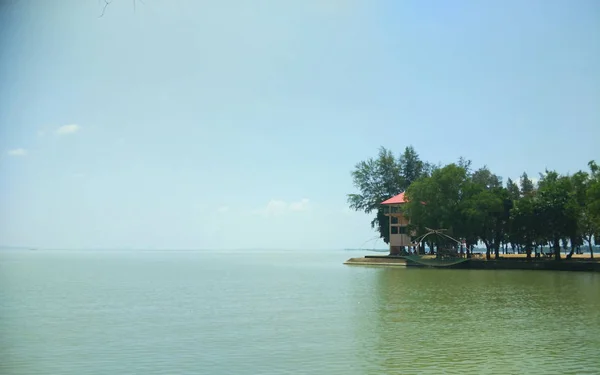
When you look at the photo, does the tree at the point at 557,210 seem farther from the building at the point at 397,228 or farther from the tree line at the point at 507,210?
the building at the point at 397,228

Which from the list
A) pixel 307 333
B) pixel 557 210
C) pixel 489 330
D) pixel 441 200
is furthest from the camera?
pixel 441 200

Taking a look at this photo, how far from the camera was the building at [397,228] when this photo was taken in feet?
247

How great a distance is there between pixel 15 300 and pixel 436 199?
146ft

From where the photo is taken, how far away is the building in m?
75.4

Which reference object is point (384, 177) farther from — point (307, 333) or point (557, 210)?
point (307, 333)

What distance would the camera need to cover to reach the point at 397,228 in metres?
77.6

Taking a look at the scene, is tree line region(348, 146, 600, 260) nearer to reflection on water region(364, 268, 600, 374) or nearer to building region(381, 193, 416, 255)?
building region(381, 193, 416, 255)

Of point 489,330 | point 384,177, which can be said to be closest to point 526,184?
point 384,177

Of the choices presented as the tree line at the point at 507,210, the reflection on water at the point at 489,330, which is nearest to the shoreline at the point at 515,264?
the tree line at the point at 507,210

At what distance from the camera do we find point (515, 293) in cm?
3441

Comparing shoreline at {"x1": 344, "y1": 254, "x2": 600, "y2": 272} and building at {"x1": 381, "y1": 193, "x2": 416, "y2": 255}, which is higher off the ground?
building at {"x1": 381, "y1": 193, "x2": 416, "y2": 255}

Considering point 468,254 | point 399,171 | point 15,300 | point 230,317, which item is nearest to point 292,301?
point 230,317

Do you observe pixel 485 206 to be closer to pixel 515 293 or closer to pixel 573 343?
pixel 515 293

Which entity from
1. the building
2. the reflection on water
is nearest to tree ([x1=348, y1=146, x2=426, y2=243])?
the building
